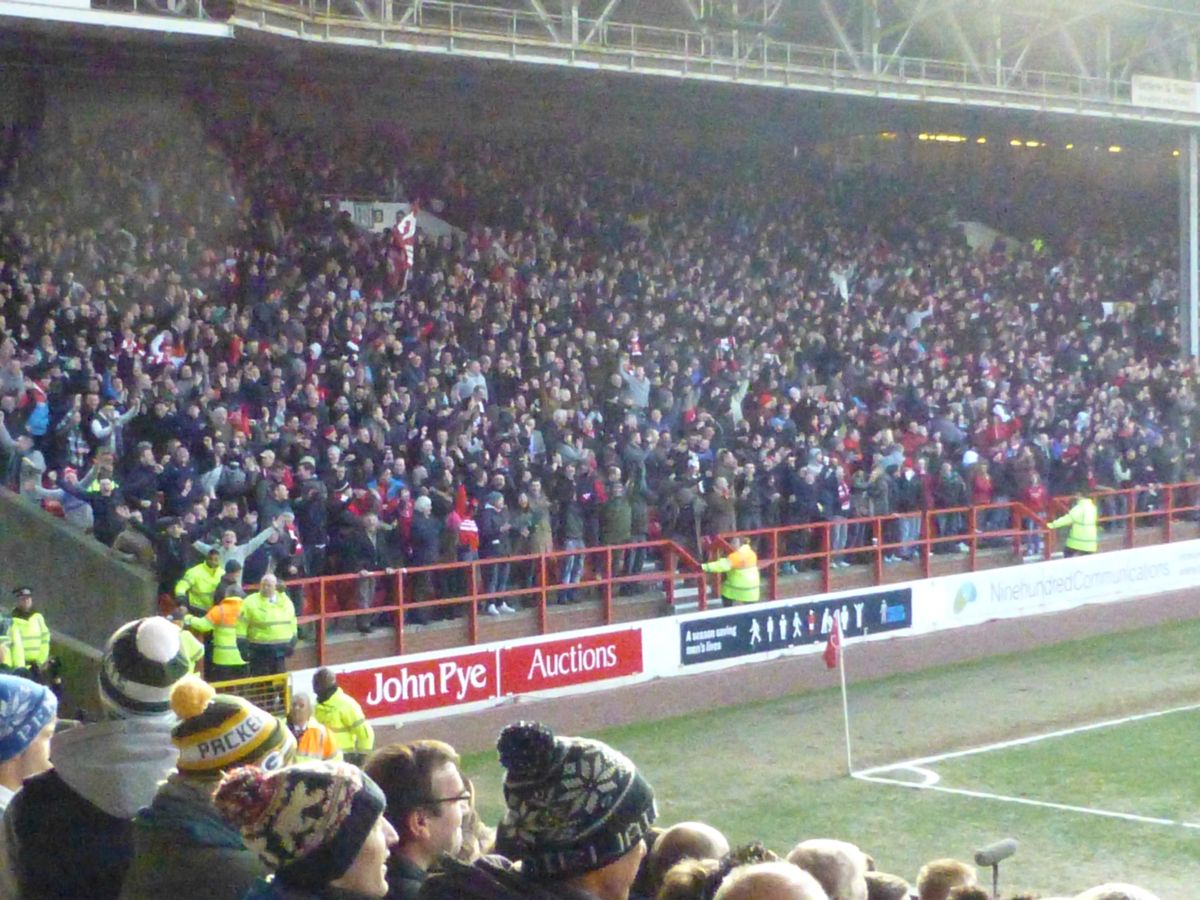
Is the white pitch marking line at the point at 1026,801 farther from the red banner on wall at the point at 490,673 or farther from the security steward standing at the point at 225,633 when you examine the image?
the security steward standing at the point at 225,633

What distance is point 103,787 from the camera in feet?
13.9

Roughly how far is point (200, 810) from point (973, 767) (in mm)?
13662

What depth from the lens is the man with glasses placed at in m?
3.91

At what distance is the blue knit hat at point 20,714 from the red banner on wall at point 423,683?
1249cm

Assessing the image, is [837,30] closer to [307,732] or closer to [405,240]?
[405,240]

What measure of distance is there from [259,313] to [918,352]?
39.6 feet

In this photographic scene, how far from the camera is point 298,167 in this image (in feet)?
83.8

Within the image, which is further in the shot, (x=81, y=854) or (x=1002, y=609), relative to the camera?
(x=1002, y=609)

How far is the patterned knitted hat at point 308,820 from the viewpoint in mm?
3262

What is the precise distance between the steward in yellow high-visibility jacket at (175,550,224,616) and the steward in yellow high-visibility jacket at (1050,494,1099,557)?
13451mm

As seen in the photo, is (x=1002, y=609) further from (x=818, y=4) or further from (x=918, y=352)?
(x=818, y=4)

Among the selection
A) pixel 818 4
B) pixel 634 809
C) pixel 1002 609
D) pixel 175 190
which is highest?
pixel 818 4

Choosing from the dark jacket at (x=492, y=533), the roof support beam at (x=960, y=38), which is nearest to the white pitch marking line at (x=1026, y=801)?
the dark jacket at (x=492, y=533)

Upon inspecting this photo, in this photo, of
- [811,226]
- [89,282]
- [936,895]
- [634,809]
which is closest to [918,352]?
[811,226]
